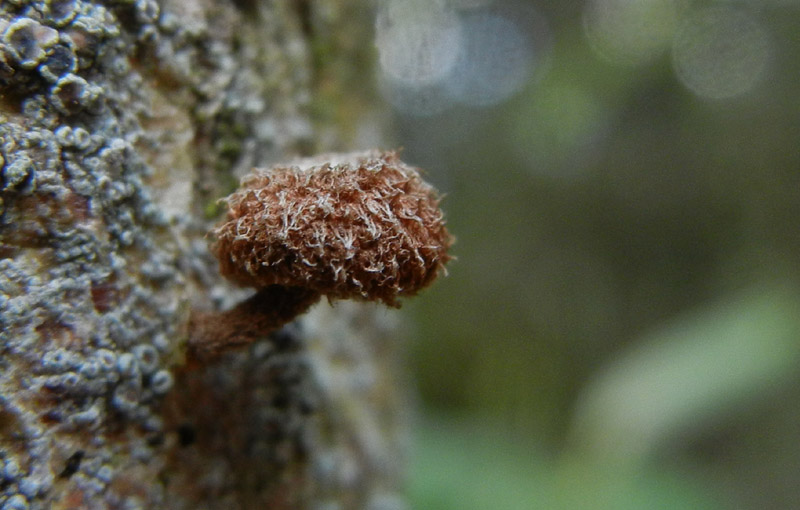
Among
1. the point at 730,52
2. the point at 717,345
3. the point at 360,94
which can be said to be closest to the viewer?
the point at 360,94

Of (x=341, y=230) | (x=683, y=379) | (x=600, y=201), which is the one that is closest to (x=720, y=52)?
(x=600, y=201)

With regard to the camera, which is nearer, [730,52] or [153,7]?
[153,7]

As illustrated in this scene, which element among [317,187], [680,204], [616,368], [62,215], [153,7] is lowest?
[62,215]

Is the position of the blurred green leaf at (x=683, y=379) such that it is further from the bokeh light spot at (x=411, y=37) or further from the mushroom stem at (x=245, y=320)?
the mushroom stem at (x=245, y=320)

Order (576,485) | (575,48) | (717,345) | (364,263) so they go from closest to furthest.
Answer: (364,263), (576,485), (717,345), (575,48)

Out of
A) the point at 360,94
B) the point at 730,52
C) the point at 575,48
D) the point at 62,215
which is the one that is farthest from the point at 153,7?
the point at 730,52

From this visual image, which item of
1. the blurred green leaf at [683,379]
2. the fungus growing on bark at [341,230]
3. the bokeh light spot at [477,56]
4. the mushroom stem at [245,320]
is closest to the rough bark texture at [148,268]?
the mushroom stem at [245,320]

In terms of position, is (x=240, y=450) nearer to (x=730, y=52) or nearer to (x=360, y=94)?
(x=360, y=94)
